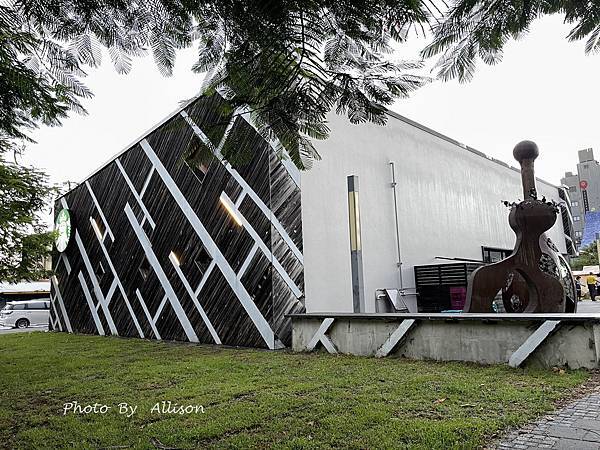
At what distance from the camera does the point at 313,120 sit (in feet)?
8.59

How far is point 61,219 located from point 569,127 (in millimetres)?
15902

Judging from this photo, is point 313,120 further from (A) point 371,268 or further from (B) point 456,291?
(B) point 456,291

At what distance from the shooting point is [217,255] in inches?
368

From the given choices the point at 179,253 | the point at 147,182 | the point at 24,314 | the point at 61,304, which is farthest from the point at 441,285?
the point at 24,314

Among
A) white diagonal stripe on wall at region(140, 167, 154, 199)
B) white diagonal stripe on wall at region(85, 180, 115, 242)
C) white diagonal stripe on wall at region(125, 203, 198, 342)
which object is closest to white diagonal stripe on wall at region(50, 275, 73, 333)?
white diagonal stripe on wall at region(85, 180, 115, 242)

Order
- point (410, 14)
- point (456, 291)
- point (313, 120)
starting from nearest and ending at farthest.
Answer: point (410, 14) → point (313, 120) → point (456, 291)

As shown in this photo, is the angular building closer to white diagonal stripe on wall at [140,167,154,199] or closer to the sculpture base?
white diagonal stripe on wall at [140,167,154,199]

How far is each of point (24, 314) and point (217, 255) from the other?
16.9m

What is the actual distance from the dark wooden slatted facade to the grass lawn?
72.3 inches

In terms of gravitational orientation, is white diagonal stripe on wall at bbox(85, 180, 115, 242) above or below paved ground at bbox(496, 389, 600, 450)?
above

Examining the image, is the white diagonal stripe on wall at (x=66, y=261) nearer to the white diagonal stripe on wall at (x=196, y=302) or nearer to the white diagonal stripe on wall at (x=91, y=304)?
the white diagonal stripe on wall at (x=91, y=304)

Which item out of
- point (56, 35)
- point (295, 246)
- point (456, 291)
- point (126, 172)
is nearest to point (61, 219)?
point (126, 172)

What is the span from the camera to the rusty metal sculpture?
688cm

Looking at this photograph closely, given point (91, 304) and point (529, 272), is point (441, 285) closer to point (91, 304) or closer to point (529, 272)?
point (529, 272)
